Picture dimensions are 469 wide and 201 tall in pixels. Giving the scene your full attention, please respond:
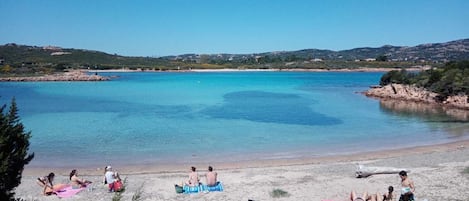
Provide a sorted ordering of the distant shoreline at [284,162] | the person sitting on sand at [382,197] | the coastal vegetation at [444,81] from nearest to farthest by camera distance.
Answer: the person sitting on sand at [382,197], the distant shoreline at [284,162], the coastal vegetation at [444,81]

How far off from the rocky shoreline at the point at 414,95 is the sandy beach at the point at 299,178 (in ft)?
→ 99.1

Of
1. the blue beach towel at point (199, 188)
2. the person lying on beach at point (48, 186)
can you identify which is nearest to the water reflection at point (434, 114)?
the blue beach towel at point (199, 188)

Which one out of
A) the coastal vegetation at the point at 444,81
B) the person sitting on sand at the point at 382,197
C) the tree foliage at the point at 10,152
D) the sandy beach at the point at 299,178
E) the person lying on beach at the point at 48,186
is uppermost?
the tree foliage at the point at 10,152

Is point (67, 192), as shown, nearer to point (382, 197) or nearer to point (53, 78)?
point (382, 197)

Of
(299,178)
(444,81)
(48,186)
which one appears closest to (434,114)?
(444,81)

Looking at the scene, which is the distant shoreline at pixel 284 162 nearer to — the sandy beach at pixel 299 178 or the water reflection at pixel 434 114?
the sandy beach at pixel 299 178

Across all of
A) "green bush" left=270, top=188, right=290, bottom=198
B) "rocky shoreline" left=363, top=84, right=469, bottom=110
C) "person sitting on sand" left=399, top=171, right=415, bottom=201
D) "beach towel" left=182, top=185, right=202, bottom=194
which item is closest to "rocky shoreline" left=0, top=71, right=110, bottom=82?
"rocky shoreline" left=363, top=84, right=469, bottom=110

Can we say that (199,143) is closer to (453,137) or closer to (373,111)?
(453,137)

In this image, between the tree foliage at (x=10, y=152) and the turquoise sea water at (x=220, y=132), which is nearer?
the tree foliage at (x=10, y=152)

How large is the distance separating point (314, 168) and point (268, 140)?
387 inches

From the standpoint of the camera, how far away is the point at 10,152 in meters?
6.84

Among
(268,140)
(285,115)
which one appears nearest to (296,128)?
(268,140)

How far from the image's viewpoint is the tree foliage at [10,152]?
662 centimetres

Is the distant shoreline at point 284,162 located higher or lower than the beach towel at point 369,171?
lower
